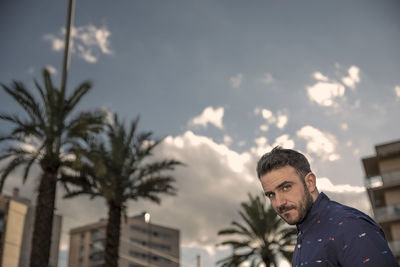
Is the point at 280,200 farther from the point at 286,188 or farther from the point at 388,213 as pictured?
the point at 388,213

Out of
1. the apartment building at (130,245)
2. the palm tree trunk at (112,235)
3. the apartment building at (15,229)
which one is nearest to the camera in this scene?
the palm tree trunk at (112,235)

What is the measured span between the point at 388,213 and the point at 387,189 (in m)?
3.29

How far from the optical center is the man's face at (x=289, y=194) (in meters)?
2.00

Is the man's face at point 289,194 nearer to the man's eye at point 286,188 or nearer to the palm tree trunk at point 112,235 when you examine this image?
the man's eye at point 286,188

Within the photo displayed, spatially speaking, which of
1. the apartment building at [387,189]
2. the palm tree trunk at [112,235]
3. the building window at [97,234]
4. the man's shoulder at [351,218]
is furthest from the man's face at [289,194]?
the building window at [97,234]

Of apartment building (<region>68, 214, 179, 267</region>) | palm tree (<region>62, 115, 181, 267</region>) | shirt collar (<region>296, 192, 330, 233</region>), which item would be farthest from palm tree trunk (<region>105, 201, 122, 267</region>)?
apartment building (<region>68, 214, 179, 267</region>)

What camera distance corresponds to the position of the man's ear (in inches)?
81.4

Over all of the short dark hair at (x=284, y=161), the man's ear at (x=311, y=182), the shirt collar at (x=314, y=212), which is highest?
the short dark hair at (x=284, y=161)

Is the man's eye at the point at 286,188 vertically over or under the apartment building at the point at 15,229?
under

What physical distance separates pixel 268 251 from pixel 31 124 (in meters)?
20.9

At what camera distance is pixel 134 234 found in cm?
10162

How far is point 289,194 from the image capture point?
6.59 feet

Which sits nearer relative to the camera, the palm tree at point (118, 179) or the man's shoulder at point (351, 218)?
the man's shoulder at point (351, 218)

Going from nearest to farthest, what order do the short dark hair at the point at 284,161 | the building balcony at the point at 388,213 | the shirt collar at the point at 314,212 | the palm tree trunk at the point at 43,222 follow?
the shirt collar at the point at 314,212 → the short dark hair at the point at 284,161 → the palm tree trunk at the point at 43,222 → the building balcony at the point at 388,213
